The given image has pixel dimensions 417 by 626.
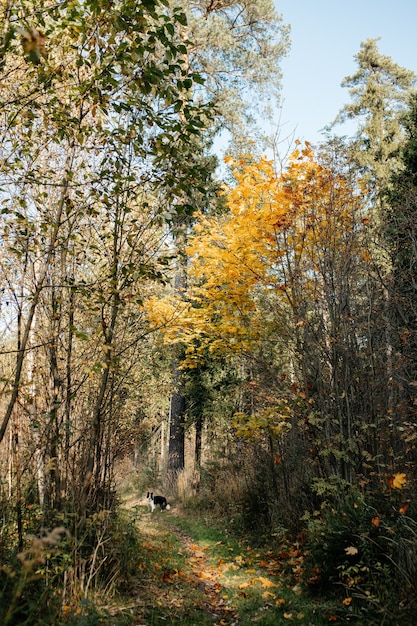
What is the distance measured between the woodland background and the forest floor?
33cm

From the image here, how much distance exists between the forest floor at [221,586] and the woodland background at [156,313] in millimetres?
333

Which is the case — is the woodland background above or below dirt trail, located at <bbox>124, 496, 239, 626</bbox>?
above

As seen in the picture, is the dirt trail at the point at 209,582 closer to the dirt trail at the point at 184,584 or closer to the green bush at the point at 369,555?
the dirt trail at the point at 184,584

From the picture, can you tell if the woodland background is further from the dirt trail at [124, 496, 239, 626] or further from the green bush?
the dirt trail at [124, 496, 239, 626]

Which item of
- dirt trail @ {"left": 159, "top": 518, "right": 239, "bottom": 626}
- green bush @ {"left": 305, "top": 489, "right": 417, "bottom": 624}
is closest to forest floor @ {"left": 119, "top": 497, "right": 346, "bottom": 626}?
dirt trail @ {"left": 159, "top": 518, "right": 239, "bottom": 626}

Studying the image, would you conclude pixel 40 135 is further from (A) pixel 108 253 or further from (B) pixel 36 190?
(A) pixel 108 253

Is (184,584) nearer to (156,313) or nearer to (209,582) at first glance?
(209,582)

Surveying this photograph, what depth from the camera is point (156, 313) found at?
26.2 ft

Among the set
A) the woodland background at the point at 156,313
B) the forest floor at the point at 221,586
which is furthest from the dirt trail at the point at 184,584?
the woodland background at the point at 156,313

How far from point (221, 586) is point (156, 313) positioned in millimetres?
Answer: 4403

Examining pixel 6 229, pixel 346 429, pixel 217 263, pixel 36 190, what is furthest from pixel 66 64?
pixel 346 429

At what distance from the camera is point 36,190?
4.42m

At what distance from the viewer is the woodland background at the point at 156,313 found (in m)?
3.41

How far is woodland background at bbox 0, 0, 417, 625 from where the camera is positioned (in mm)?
3412
